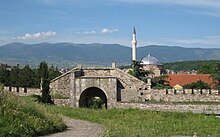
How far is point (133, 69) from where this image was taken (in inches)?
1460

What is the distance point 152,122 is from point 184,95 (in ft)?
45.0

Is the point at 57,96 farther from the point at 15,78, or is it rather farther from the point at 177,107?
the point at 15,78

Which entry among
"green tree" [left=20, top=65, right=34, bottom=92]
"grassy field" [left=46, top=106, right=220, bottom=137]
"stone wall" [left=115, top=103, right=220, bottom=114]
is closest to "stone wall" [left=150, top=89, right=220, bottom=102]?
"stone wall" [left=115, top=103, right=220, bottom=114]

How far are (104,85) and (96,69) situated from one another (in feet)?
7.40

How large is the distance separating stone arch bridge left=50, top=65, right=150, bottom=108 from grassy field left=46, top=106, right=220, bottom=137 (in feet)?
19.4

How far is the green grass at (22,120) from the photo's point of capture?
9.79 m

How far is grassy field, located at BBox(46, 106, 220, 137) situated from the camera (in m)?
13.7

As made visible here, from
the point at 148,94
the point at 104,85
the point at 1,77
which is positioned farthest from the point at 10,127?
the point at 1,77

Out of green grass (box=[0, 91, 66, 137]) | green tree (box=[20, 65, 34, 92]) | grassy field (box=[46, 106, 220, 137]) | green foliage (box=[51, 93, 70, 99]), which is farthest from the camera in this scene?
green tree (box=[20, 65, 34, 92])

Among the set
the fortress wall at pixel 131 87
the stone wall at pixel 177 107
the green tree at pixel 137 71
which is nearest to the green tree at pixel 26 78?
the green tree at pixel 137 71

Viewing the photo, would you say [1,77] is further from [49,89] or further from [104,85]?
[104,85]

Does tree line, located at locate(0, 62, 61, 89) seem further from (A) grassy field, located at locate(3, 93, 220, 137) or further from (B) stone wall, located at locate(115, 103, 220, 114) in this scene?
(A) grassy field, located at locate(3, 93, 220, 137)

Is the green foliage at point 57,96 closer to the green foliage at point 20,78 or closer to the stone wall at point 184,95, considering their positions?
the stone wall at point 184,95

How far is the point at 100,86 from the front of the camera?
29219 mm
